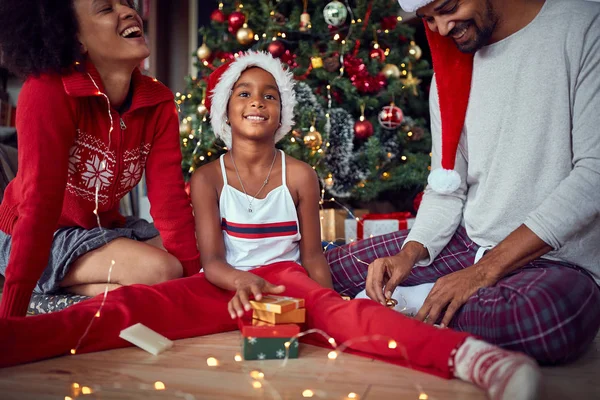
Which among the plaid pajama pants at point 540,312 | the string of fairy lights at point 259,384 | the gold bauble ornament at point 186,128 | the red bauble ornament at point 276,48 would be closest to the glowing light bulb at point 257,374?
the string of fairy lights at point 259,384

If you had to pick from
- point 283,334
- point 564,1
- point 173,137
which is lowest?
point 283,334

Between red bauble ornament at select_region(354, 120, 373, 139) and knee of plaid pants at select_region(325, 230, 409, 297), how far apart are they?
1408mm

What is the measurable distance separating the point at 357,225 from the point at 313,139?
0.52 meters

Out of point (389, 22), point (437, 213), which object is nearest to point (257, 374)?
point (437, 213)

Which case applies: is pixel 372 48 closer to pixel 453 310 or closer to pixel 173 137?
pixel 173 137

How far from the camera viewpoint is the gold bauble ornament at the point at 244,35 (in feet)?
10.1

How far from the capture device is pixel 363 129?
3.09 meters

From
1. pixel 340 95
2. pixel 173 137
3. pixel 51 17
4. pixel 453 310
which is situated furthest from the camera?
pixel 340 95

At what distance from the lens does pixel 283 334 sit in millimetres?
1233

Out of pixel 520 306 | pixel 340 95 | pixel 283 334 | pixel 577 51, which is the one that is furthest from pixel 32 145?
pixel 340 95

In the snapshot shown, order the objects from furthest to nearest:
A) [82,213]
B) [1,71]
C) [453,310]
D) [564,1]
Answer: [1,71], [82,213], [564,1], [453,310]

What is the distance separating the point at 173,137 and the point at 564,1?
1208mm

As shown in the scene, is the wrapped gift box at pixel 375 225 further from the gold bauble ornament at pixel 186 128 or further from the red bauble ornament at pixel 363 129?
the gold bauble ornament at pixel 186 128

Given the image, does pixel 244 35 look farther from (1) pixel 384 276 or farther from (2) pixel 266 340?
(2) pixel 266 340
